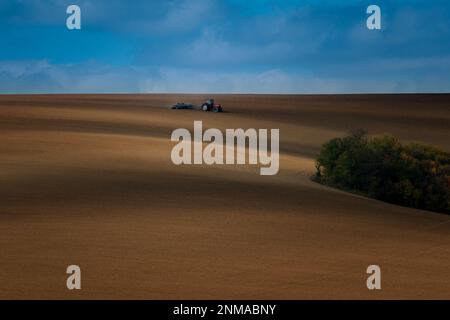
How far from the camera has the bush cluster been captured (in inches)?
1012

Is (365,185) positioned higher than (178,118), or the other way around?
(178,118)

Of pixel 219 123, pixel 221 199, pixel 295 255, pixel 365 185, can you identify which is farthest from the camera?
pixel 219 123

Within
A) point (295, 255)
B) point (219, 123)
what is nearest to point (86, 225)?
point (295, 255)

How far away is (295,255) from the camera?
14.4m

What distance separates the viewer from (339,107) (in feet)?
293

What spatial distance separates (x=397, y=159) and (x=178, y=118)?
33.2 metres

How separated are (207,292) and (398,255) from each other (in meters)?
4.87

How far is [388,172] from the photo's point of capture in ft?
88.2

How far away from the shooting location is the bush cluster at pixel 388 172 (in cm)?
2569
